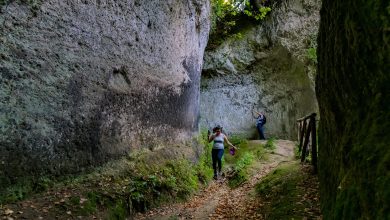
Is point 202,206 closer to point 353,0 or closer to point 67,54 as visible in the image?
point 67,54

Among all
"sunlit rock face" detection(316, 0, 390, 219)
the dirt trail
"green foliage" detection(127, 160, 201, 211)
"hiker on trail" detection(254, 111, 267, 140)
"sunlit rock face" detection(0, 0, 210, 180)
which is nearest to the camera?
"sunlit rock face" detection(316, 0, 390, 219)

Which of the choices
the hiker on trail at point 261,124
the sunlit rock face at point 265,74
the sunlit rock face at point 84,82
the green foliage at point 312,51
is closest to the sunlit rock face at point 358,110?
the sunlit rock face at point 84,82

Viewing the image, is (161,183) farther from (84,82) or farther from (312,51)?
(312,51)

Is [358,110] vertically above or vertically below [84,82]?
below

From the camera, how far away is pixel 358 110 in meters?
3.58

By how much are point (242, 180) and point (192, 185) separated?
1.55 m

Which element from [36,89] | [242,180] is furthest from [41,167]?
[242,180]

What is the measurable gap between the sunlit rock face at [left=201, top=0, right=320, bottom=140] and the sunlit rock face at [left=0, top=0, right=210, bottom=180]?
780 cm

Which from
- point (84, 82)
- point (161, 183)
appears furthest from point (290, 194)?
point (84, 82)

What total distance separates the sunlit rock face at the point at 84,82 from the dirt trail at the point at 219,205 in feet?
6.42

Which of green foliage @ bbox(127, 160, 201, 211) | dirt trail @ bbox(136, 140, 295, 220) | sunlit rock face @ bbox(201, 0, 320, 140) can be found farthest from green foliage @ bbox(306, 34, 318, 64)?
green foliage @ bbox(127, 160, 201, 211)

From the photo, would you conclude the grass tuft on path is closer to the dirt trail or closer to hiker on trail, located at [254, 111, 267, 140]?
the dirt trail

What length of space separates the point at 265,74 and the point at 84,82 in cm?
1361

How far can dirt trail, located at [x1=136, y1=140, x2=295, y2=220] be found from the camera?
7562 mm
